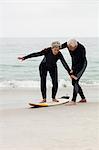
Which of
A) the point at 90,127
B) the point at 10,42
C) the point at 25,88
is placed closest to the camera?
the point at 90,127

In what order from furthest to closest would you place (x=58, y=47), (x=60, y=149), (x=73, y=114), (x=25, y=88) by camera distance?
(x=25, y=88) < (x=58, y=47) < (x=73, y=114) < (x=60, y=149)

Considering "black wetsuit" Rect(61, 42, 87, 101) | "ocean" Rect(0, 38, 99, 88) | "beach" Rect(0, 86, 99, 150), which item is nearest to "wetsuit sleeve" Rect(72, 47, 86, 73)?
"black wetsuit" Rect(61, 42, 87, 101)

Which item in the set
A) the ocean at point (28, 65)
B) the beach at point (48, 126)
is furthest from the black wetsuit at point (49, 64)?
the ocean at point (28, 65)

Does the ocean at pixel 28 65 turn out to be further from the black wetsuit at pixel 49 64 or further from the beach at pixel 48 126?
the beach at pixel 48 126

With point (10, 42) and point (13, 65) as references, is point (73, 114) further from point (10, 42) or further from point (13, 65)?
point (13, 65)

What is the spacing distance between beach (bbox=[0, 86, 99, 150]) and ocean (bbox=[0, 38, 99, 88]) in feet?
6.25

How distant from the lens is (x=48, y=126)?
4.98 m

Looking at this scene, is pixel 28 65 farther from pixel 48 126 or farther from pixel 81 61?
pixel 48 126

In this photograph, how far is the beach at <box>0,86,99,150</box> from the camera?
4055 millimetres

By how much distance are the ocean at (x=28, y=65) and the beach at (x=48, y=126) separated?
190 cm

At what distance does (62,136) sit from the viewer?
4.40m

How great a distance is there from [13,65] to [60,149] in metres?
6.86

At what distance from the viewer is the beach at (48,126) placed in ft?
13.3
